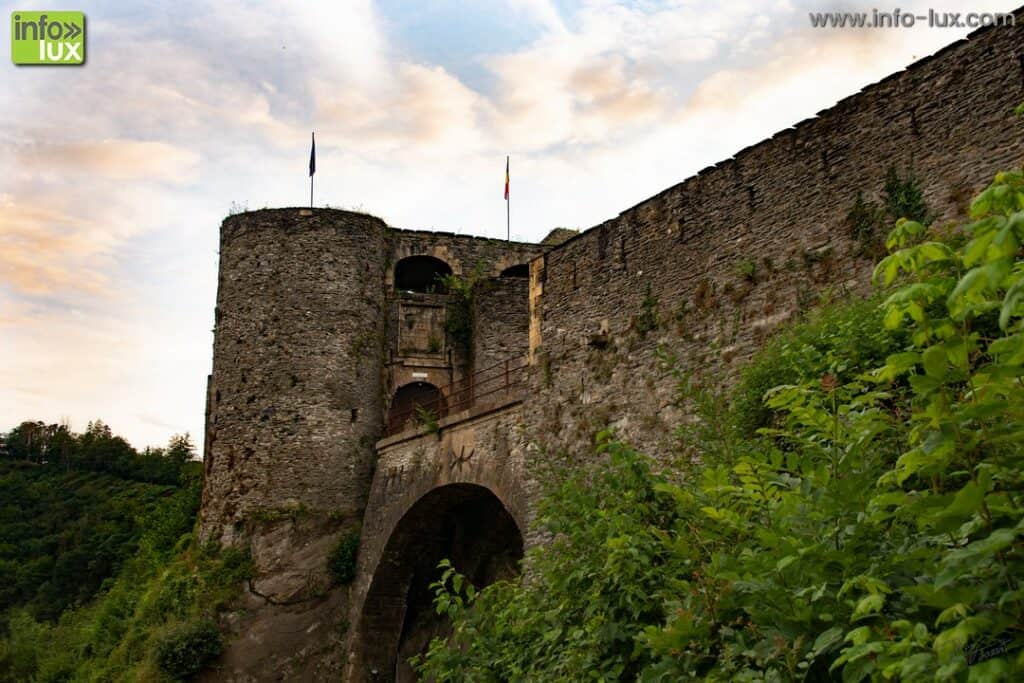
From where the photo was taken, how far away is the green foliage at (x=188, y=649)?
18.5 meters

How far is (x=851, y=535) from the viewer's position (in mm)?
4734

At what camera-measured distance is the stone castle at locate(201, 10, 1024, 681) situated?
1082 cm

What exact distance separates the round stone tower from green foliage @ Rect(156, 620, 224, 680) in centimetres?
203

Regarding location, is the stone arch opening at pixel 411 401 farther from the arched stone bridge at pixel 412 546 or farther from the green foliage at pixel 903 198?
the green foliage at pixel 903 198

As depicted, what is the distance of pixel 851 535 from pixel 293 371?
17.0 metres

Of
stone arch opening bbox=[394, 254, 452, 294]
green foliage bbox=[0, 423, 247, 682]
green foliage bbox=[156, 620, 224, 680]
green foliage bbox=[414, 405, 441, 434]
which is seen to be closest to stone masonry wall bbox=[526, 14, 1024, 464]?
green foliage bbox=[414, 405, 441, 434]

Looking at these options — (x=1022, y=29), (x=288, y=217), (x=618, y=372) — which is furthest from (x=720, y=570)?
(x=288, y=217)

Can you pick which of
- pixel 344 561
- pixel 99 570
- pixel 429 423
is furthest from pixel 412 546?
pixel 99 570

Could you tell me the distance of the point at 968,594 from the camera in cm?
373

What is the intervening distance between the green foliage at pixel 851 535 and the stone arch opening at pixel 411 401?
13.5 meters

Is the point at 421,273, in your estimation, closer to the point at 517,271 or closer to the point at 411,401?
the point at 517,271

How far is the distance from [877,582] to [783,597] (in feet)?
2.81

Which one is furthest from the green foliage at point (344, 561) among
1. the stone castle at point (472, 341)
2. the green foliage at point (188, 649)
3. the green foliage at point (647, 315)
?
the green foliage at point (647, 315)

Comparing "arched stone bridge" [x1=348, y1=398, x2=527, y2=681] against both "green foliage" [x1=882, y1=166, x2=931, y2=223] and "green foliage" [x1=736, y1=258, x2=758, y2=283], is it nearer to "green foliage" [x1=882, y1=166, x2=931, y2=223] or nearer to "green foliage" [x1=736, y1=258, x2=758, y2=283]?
"green foliage" [x1=736, y1=258, x2=758, y2=283]
